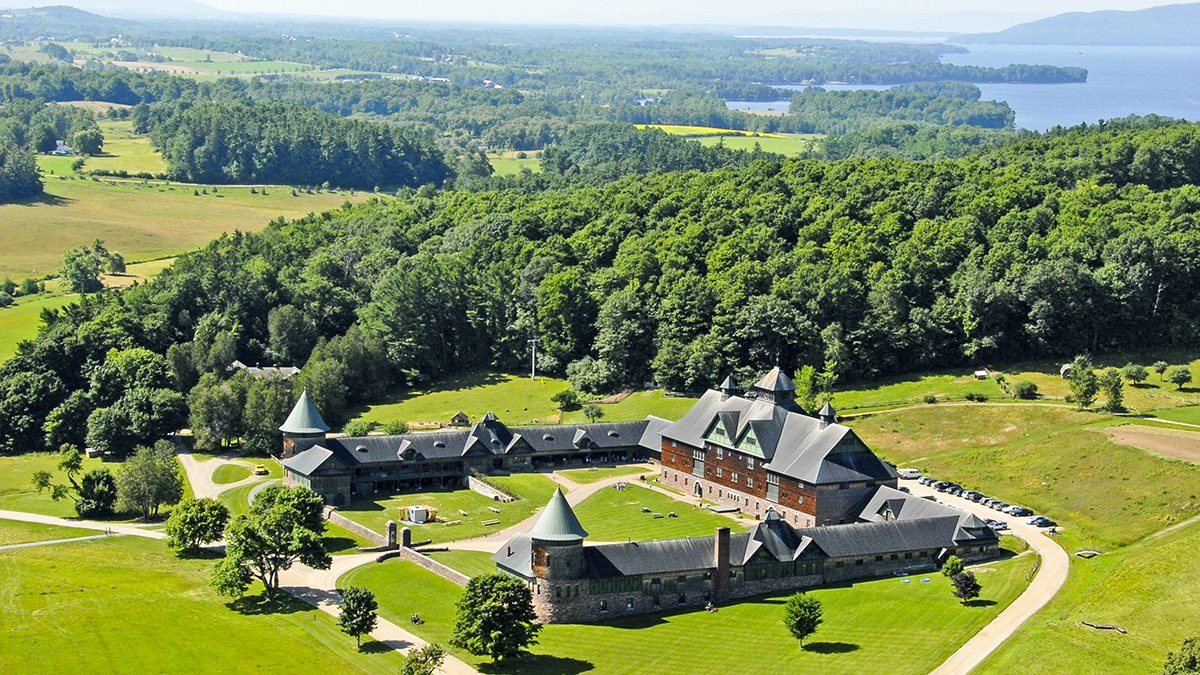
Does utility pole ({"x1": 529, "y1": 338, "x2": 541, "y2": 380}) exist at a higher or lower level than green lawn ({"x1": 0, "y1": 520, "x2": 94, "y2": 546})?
higher

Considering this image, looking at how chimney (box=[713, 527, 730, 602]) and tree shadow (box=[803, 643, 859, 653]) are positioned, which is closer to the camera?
tree shadow (box=[803, 643, 859, 653])

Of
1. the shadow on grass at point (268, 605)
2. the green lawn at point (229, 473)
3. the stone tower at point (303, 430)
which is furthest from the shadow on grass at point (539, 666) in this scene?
the green lawn at point (229, 473)

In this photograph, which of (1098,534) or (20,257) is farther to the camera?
(20,257)

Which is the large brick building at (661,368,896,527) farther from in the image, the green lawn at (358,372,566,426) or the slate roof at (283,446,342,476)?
the slate roof at (283,446,342,476)

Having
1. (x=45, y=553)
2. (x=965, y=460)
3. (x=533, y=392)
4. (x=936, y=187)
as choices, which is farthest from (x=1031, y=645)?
(x=936, y=187)

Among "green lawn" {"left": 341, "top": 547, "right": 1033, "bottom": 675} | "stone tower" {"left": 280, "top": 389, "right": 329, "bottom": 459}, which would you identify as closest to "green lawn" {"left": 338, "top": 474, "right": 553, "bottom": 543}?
"stone tower" {"left": 280, "top": 389, "right": 329, "bottom": 459}

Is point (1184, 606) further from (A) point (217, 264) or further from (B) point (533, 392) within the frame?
(A) point (217, 264)
